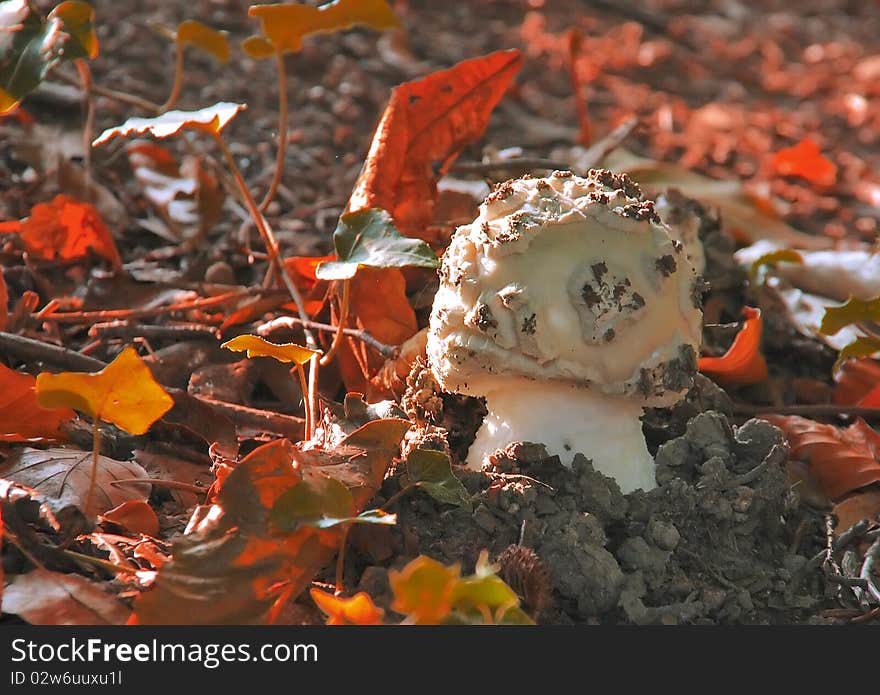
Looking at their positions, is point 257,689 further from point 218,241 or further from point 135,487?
point 218,241

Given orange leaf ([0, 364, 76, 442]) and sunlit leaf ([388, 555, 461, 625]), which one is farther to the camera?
orange leaf ([0, 364, 76, 442])

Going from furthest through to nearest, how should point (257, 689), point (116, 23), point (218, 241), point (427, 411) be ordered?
point (116, 23) < point (218, 241) < point (427, 411) < point (257, 689)

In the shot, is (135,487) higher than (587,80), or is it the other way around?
(135,487)


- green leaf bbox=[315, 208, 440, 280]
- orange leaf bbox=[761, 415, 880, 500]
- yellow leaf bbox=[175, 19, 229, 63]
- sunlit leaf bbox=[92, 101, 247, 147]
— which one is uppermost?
sunlit leaf bbox=[92, 101, 247, 147]

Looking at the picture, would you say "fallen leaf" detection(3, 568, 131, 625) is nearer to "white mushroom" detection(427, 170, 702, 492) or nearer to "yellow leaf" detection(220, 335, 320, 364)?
"yellow leaf" detection(220, 335, 320, 364)

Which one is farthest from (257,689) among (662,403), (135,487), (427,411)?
(662,403)

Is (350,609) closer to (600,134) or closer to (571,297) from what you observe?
(571,297)

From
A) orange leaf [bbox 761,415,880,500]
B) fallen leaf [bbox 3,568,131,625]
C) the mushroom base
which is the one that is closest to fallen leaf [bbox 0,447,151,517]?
fallen leaf [bbox 3,568,131,625]

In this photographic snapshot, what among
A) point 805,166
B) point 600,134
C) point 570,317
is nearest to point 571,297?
point 570,317
